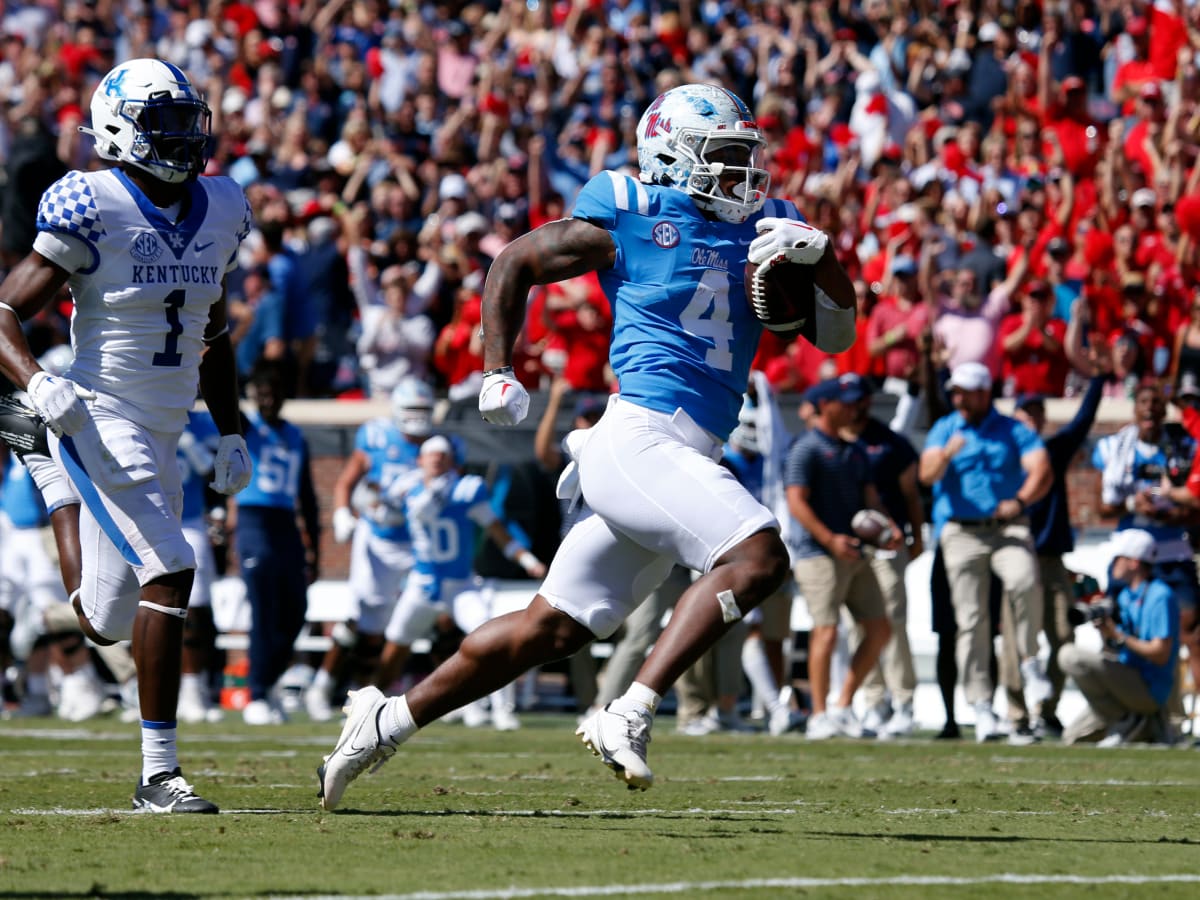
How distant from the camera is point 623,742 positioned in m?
5.25

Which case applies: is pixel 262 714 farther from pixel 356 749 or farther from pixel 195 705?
pixel 356 749

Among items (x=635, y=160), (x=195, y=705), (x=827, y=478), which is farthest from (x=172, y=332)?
(x=635, y=160)

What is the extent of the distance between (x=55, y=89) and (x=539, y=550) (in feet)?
26.1

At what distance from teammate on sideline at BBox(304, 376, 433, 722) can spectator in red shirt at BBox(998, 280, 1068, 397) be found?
12.7 ft

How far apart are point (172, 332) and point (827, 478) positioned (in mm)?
6012

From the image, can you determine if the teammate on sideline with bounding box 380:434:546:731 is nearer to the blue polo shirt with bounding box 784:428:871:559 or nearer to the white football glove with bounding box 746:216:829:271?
the blue polo shirt with bounding box 784:428:871:559

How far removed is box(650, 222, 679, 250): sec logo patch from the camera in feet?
19.1

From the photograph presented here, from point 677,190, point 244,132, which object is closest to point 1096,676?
point 677,190

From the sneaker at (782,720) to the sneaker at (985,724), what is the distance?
1138 millimetres

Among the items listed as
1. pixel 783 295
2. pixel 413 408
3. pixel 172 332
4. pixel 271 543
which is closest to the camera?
pixel 783 295

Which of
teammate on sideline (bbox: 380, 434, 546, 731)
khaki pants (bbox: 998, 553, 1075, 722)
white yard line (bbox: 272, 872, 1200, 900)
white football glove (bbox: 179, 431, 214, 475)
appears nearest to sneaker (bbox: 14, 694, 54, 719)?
white football glove (bbox: 179, 431, 214, 475)

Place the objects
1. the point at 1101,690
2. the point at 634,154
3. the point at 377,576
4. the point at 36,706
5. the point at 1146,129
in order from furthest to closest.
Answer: the point at 634,154
the point at 1146,129
the point at 36,706
the point at 377,576
the point at 1101,690

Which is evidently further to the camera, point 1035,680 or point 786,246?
point 1035,680

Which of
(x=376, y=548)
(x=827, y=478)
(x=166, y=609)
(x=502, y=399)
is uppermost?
(x=502, y=399)
